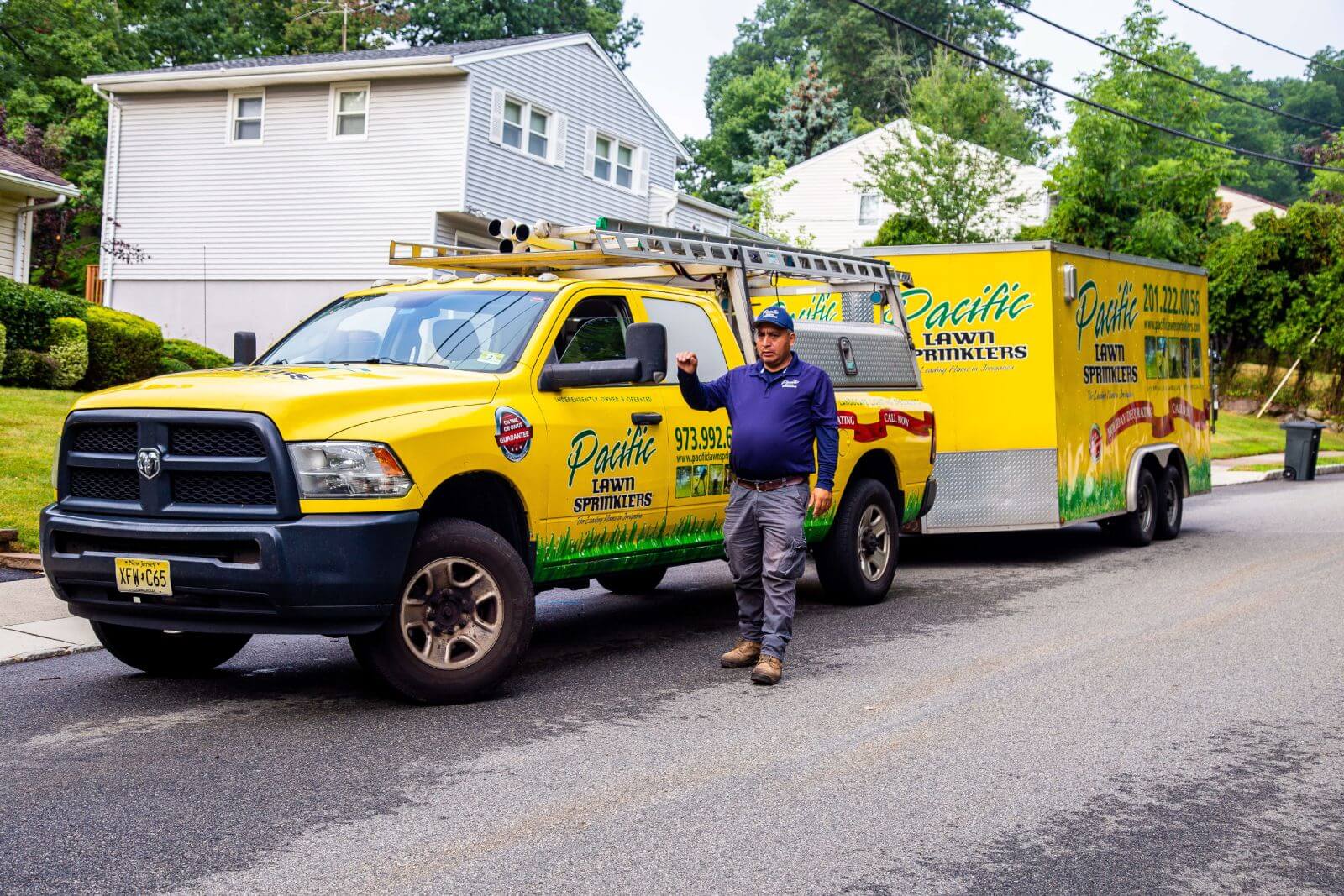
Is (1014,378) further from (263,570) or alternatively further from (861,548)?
(263,570)

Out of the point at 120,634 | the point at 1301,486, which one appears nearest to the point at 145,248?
the point at 1301,486

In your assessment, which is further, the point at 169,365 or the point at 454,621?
the point at 169,365

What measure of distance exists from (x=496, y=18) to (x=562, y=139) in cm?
2474

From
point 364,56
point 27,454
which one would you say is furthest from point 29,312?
point 364,56

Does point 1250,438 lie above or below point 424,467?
above

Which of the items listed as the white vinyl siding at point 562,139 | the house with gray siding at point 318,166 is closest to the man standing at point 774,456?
the house with gray siding at point 318,166

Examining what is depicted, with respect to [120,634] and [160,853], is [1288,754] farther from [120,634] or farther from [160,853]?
[120,634]

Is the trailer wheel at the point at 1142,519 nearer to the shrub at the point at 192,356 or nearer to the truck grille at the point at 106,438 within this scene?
the truck grille at the point at 106,438

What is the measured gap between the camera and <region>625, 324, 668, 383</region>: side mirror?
6.93 m

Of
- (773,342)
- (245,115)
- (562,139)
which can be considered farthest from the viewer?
(562,139)

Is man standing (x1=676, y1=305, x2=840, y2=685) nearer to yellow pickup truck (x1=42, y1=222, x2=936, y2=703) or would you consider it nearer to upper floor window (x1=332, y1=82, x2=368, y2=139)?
yellow pickup truck (x1=42, y1=222, x2=936, y2=703)

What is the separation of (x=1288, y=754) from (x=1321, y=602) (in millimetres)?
4564

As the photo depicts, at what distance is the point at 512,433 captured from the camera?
22.0 ft

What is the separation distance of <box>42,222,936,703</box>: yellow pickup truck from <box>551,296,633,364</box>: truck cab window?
14mm
